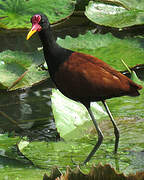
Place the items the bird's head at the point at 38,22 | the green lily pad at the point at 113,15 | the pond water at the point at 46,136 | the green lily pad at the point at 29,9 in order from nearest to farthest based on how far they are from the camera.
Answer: the pond water at the point at 46,136 < the bird's head at the point at 38,22 < the green lily pad at the point at 113,15 < the green lily pad at the point at 29,9

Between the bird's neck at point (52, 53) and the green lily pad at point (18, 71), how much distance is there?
0.74 m

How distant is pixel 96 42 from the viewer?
10.5 ft

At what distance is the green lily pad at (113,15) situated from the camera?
3.52 metres

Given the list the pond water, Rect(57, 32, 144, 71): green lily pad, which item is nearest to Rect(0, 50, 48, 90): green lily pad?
the pond water

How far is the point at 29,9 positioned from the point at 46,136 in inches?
59.0

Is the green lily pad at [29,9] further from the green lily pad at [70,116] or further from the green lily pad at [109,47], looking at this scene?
the green lily pad at [70,116]

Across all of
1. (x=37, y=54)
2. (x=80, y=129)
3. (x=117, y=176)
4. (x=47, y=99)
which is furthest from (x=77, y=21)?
(x=117, y=176)

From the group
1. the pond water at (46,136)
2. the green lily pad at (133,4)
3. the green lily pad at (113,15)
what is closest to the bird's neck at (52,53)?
the pond water at (46,136)

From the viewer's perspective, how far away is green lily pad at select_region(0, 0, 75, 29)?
12.1 ft

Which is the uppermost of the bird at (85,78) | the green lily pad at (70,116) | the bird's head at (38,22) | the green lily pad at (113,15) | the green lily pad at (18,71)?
the bird's head at (38,22)

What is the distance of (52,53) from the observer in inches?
87.0

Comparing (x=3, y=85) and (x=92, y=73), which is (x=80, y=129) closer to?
(x=92, y=73)

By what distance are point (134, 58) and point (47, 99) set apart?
A: 0.66 meters

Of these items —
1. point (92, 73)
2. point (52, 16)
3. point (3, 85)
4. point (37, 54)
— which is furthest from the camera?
point (52, 16)
